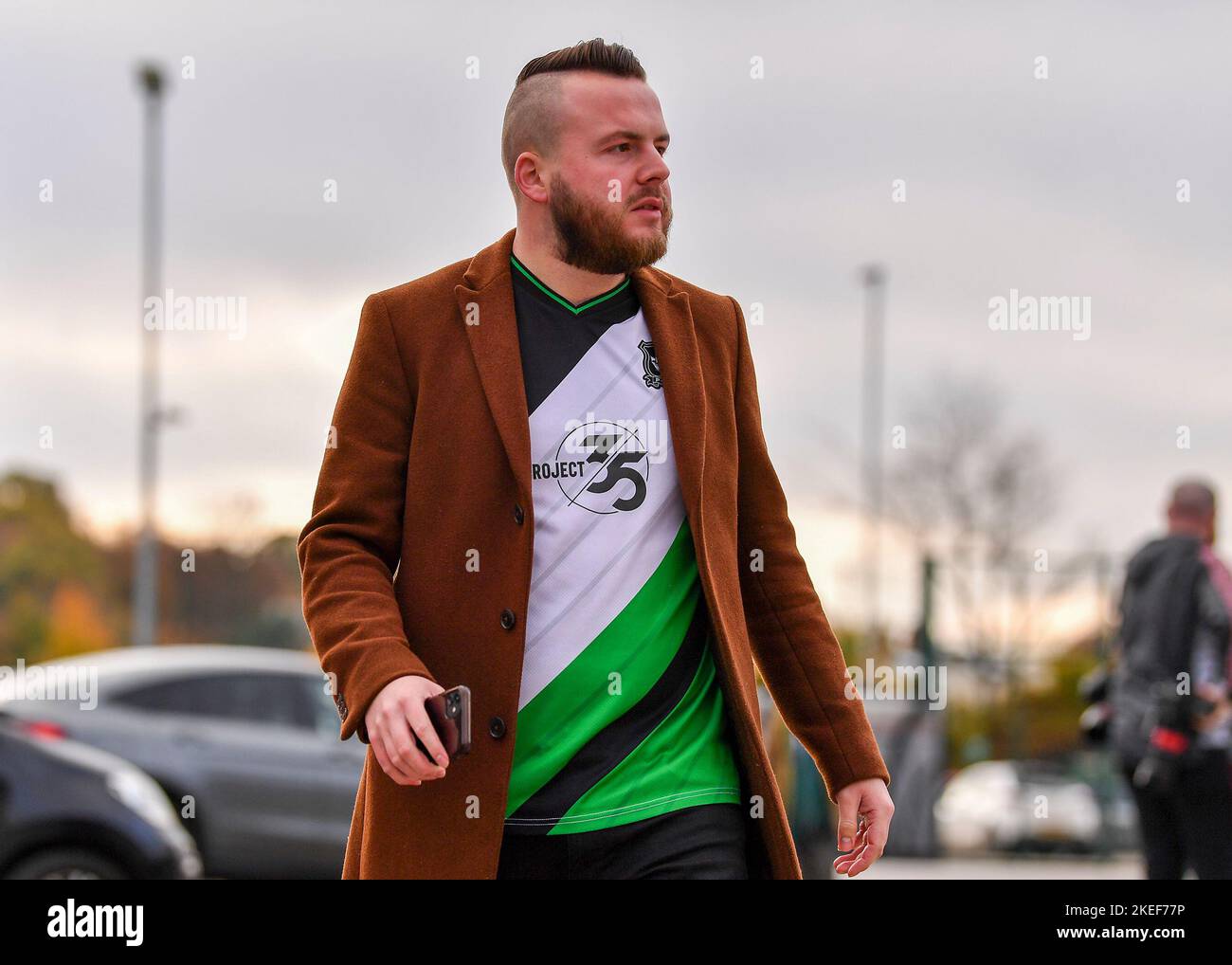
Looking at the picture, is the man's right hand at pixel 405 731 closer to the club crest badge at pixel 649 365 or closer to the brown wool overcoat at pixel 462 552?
the brown wool overcoat at pixel 462 552

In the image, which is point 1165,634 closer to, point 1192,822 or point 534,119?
point 1192,822

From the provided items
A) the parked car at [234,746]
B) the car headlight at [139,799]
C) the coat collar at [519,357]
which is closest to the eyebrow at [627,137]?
the coat collar at [519,357]

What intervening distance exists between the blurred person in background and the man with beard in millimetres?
3450

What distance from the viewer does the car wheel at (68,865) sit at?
7.24 metres

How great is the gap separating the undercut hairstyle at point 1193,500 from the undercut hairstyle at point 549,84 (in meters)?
4.02

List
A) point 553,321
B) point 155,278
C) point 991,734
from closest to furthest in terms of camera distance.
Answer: point 553,321 → point 991,734 → point 155,278

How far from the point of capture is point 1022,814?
19.7m

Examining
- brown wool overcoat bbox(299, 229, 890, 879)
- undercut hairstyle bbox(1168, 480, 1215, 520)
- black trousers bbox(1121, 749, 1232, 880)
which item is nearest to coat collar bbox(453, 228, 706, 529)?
brown wool overcoat bbox(299, 229, 890, 879)

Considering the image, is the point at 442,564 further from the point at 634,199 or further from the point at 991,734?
the point at 991,734

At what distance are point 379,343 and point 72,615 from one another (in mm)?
46084

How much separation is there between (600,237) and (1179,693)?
4004 mm

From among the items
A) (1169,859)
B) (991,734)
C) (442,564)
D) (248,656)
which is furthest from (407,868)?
(991,734)

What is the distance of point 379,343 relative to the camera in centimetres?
268

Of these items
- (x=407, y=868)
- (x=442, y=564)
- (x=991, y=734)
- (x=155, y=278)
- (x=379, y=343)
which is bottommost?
(x=991, y=734)
